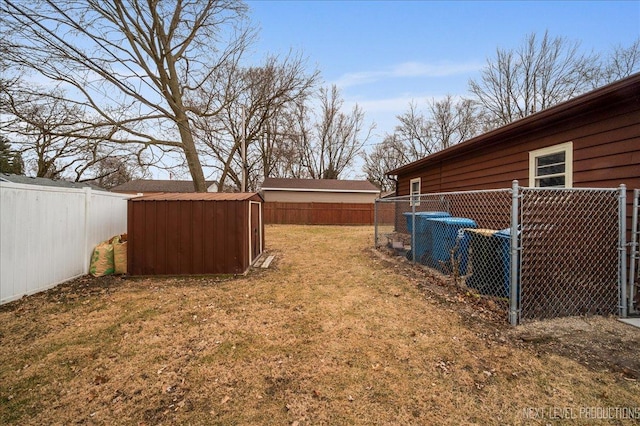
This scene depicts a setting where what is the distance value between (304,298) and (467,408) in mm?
2577

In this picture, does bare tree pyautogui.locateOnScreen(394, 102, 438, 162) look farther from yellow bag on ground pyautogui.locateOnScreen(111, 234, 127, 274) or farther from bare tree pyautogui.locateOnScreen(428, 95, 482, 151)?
yellow bag on ground pyautogui.locateOnScreen(111, 234, 127, 274)

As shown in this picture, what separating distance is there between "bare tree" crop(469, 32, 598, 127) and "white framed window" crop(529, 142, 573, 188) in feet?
51.5

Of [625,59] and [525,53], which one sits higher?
[525,53]

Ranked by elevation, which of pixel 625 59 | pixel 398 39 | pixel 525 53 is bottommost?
pixel 398 39

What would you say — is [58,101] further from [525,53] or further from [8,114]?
[525,53]

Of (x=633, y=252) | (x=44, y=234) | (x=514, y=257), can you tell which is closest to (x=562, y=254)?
(x=633, y=252)

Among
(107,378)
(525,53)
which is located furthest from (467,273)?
(525,53)

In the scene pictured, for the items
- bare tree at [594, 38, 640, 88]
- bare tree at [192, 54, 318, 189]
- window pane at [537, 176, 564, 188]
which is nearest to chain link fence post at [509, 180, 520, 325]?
window pane at [537, 176, 564, 188]

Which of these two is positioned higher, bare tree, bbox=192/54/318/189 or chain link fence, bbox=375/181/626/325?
bare tree, bbox=192/54/318/189

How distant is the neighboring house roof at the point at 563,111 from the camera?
3.55 meters

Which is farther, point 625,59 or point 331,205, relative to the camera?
point 331,205

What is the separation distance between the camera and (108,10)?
9.20 metres

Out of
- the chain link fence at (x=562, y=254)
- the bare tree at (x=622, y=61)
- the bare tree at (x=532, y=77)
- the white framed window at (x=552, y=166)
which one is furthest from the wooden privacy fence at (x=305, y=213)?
the chain link fence at (x=562, y=254)

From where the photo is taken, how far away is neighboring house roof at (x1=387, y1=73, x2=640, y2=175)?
3553mm
